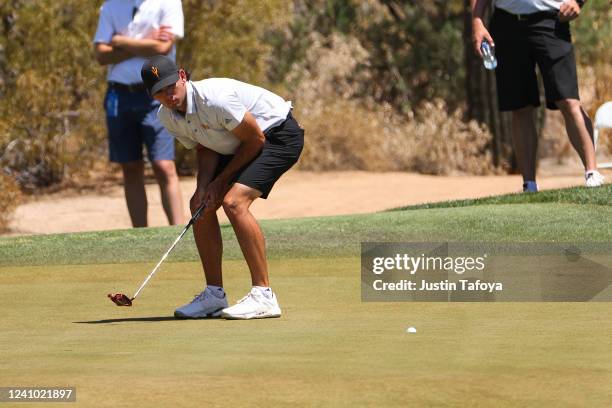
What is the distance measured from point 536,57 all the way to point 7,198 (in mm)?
5852

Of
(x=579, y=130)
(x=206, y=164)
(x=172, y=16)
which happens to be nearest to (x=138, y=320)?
(x=206, y=164)

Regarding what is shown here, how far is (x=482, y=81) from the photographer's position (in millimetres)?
18375

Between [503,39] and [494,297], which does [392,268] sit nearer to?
[494,297]

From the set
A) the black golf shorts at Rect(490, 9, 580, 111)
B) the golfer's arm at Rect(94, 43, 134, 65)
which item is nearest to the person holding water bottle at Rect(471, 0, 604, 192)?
the black golf shorts at Rect(490, 9, 580, 111)

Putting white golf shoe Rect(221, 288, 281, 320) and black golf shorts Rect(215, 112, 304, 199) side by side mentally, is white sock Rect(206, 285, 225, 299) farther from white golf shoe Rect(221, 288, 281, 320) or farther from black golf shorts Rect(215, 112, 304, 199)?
black golf shorts Rect(215, 112, 304, 199)

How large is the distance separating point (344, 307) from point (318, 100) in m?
12.4

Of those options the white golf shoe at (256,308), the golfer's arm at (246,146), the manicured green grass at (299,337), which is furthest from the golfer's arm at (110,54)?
the white golf shoe at (256,308)

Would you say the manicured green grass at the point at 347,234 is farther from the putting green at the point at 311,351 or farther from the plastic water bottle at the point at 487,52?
the putting green at the point at 311,351

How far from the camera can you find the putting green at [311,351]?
475cm

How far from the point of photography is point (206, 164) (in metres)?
7.45

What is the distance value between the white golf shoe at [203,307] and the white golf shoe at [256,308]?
76mm

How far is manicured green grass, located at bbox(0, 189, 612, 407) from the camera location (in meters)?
4.80

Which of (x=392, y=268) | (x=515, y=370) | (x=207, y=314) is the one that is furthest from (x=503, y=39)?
(x=515, y=370)

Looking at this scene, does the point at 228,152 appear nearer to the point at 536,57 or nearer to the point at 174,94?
the point at 174,94
